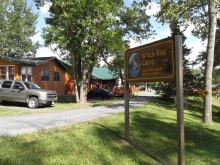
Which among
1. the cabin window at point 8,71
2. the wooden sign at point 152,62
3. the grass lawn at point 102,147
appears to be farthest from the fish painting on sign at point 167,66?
the cabin window at point 8,71

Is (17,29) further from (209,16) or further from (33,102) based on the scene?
(209,16)

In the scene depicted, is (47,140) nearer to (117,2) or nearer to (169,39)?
(169,39)

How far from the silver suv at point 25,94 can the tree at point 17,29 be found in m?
41.3

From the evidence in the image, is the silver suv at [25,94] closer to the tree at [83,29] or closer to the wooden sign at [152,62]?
the tree at [83,29]

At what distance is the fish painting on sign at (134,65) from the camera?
378 inches

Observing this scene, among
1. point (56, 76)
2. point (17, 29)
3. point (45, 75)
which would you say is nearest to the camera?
point (45, 75)

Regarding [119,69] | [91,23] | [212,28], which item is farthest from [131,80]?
[119,69]

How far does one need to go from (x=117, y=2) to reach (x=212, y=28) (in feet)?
43.7

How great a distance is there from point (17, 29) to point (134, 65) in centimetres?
5784

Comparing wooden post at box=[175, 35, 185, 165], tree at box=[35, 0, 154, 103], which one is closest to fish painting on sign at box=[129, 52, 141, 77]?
wooden post at box=[175, 35, 185, 165]

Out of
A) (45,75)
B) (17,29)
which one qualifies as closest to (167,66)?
(45,75)

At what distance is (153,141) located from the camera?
10.3 meters

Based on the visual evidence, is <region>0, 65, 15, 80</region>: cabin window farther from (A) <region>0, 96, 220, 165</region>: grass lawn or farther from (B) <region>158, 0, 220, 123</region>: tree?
(A) <region>0, 96, 220, 165</region>: grass lawn

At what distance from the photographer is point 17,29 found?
63344 mm
